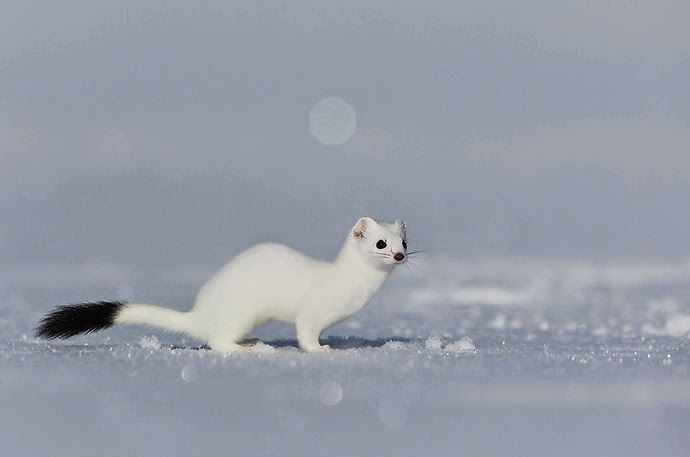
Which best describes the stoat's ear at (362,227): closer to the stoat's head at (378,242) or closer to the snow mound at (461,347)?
the stoat's head at (378,242)

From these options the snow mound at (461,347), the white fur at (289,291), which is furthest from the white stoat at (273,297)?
the snow mound at (461,347)

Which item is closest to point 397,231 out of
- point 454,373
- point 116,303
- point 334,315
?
point 334,315

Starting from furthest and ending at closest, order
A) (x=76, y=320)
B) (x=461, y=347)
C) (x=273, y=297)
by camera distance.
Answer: (x=461, y=347)
(x=76, y=320)
(x=273, y=297)

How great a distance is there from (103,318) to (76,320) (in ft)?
0.49

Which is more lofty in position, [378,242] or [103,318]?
[378,242]

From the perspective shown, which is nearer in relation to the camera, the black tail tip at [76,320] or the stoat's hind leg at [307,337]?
the stoat's hind leg at [307,337]

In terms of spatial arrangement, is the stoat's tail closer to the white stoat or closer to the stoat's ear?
the white stoat

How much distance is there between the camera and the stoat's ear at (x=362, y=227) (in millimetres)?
7293

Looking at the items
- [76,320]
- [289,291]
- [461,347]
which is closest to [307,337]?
[289,291]

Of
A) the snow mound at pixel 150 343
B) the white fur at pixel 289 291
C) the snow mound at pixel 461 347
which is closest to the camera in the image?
the white fur at pixel 289 291

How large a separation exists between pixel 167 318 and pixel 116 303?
30cm

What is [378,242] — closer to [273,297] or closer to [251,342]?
[273,297]

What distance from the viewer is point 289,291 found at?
23.7ft

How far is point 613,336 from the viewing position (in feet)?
26.9
